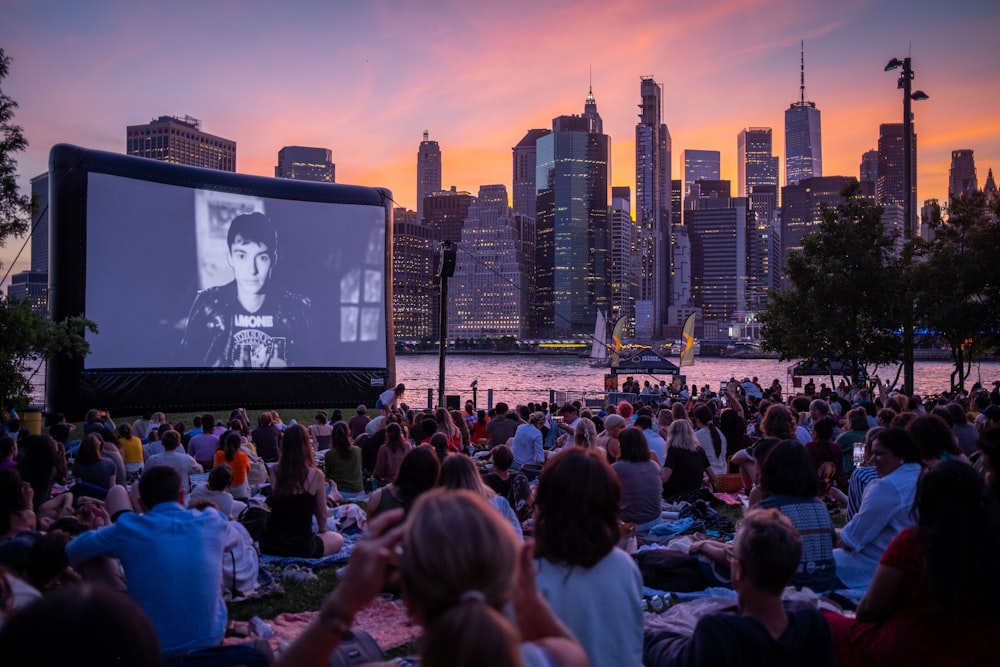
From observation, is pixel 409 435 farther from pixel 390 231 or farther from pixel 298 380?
pixel 390 231

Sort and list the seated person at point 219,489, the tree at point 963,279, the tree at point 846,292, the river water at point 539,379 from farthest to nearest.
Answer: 1. the river water at point 539,379
2. the tree at point 846,292
3. the tree at point 963,279
4. the seated person at point 219,489

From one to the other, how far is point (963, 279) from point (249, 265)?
1898cm

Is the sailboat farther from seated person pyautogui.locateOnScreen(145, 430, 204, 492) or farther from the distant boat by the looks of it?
the distant boat

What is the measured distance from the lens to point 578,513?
2.76 meters

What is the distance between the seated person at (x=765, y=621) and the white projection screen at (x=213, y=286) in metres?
19.4

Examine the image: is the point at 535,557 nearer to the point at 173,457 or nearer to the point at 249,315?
the point at 173,457

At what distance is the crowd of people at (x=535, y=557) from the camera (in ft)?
4.91

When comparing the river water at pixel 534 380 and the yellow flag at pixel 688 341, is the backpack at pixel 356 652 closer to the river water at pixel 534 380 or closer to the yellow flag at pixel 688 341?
the river water at pixel 534 380

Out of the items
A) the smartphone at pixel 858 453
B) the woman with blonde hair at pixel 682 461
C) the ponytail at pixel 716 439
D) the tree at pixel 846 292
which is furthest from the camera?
the tree at pixel 846 292

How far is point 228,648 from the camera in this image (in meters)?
3.80

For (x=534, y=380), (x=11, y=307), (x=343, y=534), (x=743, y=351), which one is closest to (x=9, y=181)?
(x=11, y=307)

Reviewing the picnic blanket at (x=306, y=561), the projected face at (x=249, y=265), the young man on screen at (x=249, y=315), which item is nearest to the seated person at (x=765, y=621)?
the picnic blanket at (x=306, y=561)

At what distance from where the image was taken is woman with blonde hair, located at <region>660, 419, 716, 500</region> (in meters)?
8.60

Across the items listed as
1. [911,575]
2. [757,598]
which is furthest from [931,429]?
[757,598]
